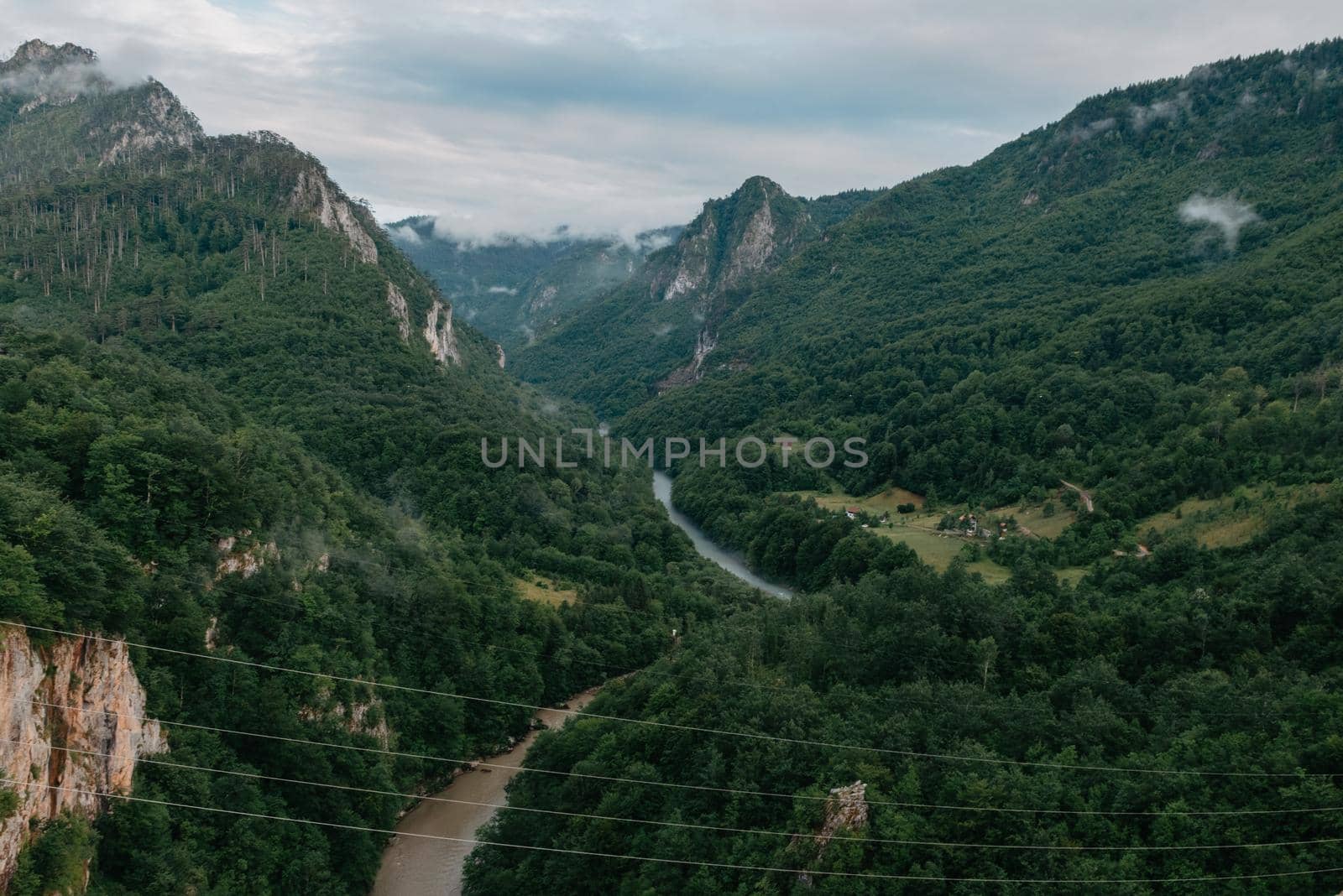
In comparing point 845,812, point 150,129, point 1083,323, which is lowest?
point 845,812

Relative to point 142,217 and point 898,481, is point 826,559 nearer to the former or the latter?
point 898,481

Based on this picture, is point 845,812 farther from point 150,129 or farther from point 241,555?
point 150,129

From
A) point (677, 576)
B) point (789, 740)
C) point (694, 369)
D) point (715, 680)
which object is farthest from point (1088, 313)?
point (694, 369)

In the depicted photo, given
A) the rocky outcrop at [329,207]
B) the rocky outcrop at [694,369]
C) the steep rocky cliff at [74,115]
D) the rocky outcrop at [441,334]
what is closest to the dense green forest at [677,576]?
the rocky outcrop at [329,207]

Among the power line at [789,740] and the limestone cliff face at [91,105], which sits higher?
the limestone cliff face at [91,105]

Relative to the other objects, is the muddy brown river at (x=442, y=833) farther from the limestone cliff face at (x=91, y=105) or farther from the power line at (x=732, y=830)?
the limestone cliff face at (x=91, y=105)

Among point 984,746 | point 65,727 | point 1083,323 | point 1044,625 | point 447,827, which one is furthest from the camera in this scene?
point 1083,323
